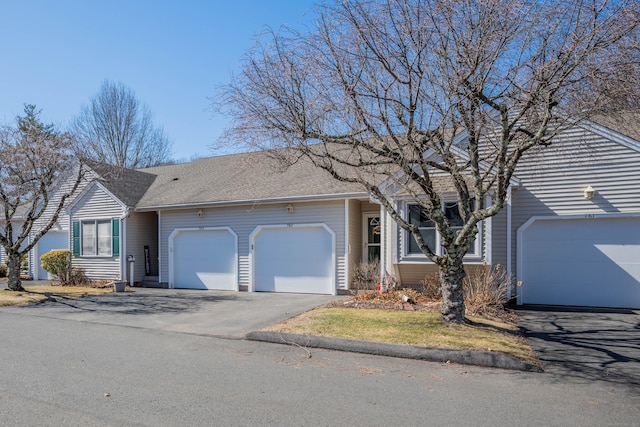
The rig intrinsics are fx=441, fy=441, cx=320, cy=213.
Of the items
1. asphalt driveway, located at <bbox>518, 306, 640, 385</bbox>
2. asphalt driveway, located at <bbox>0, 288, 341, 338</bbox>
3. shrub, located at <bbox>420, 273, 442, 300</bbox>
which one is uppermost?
shrub, located at <bbox>420, 273, 442, 300</bbox>

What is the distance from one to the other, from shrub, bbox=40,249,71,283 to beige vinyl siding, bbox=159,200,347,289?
163 inches

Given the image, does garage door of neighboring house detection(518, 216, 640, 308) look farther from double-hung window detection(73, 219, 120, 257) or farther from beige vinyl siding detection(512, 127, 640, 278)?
double-hung window detection(73, 219, 120, 257)

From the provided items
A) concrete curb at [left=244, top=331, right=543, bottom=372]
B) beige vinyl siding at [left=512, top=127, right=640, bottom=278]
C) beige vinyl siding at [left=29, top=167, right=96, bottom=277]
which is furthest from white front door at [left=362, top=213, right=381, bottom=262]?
beige vinyl siding at [left=29, top=167, right=96, bottom=277]

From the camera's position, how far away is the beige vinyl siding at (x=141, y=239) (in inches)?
695

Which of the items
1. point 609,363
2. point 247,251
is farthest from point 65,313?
point 609,363

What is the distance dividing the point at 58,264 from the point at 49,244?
9.92 ft

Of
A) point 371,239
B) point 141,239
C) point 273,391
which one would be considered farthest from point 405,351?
point 141,239

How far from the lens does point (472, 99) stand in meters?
7.49

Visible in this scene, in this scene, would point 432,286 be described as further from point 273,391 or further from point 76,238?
point 76,238

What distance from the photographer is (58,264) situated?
17688mm

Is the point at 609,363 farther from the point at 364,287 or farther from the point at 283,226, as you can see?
the point at 283,226

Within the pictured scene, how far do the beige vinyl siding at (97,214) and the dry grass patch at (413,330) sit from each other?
11.2 meters

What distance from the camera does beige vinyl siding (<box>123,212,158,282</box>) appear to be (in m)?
17.6

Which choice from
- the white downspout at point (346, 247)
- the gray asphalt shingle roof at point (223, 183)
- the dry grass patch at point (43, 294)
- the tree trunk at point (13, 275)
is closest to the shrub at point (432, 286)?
the gray asphalt shingle roof at point (223, 183)
